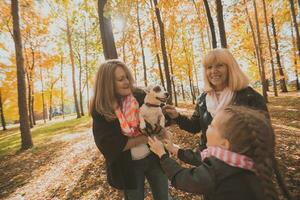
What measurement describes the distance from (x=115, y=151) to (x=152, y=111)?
64cm

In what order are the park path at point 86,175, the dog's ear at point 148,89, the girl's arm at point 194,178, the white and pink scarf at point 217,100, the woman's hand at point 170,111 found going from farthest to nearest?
the park path at point 86,175
the woman's hand at point 170,111
the dog's ear at point 148,89
the white and pink scarf at point 217,100
the girl's arm at point 194,178

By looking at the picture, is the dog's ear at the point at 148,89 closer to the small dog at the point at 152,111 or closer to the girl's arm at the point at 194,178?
the small dog at the point at 152,111

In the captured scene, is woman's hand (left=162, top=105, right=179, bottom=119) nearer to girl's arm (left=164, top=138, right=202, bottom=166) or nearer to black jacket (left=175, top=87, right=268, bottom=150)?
black jacket (left=175, top=87, right=268, bottom=150)

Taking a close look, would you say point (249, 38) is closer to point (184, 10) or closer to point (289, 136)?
point (184, 10)

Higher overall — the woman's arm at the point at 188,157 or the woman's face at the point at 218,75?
the woman's face at the point at 218,75

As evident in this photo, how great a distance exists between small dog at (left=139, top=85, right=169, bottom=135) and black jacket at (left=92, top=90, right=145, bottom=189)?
0.28m

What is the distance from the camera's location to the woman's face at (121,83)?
289cm

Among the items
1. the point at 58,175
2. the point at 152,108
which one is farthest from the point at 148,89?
the point at 58,175

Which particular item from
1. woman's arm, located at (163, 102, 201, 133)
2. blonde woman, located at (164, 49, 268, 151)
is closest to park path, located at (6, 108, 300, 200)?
woman's arm, located at (163, 102, 201, 133)

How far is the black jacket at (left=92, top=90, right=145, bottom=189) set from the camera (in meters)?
2.74

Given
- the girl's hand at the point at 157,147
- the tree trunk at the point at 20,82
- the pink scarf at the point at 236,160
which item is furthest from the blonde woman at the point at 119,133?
the tree trunk at the point at 20,82

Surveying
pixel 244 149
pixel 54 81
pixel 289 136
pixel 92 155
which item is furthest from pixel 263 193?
pixel 54 81

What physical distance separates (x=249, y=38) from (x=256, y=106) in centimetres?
2427

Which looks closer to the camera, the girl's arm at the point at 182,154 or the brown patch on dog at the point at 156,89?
the girl's arm at the point at 182,154
